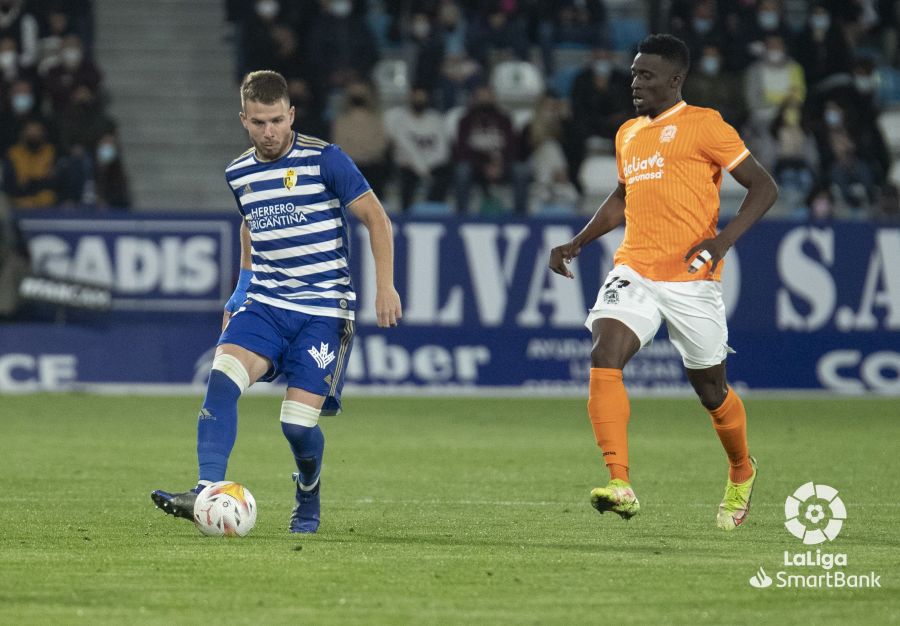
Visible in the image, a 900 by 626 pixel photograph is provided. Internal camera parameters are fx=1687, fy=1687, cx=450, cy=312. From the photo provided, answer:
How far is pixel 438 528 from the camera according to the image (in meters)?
7.85

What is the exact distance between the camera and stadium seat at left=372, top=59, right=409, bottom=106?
20750 millimetres

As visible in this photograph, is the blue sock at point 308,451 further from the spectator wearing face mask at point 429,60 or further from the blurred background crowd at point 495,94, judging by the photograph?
the spectator wearing face mask at point 429,60

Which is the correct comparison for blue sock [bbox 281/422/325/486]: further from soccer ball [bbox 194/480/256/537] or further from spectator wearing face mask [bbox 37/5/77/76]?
spectator wearing face mask [bbox 37/5/77/76]

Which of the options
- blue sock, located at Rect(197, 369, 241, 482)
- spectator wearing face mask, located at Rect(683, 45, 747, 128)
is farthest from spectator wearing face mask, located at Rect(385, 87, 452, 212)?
blue sock, located at Rect(197, 369, 241, 482)

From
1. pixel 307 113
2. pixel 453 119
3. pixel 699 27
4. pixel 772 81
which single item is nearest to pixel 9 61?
pixel 307 113

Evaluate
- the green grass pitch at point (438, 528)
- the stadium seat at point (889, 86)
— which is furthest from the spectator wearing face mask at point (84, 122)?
the stadium seat at point (889, 86)

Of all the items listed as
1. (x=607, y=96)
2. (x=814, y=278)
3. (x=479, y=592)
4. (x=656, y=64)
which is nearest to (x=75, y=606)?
(x=479, y=592)

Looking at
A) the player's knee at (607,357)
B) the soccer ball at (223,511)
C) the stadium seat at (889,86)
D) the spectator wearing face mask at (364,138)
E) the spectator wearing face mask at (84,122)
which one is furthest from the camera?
the stadium seat at (889,86)

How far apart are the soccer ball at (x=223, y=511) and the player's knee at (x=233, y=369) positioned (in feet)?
1.50

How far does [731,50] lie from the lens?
20.6 meters

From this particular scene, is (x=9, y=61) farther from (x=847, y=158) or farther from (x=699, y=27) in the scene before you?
(x=847, y=158)

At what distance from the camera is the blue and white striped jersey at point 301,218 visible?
755cm

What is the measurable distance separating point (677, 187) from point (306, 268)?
1769 mm

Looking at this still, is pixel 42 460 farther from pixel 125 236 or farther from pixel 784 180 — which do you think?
pixel 784 180
